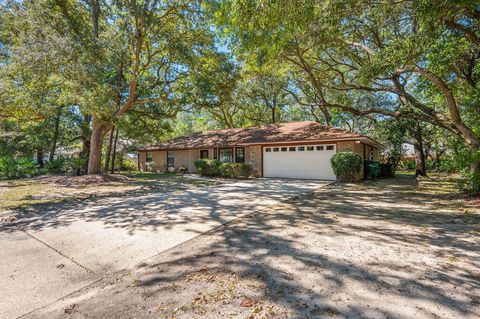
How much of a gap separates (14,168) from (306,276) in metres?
20.2

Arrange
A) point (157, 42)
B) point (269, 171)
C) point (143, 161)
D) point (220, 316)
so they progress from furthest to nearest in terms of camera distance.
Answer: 1. point (143, 161)
2. point (269, 171)
3. point (157, 42)
4. point (220, 316)

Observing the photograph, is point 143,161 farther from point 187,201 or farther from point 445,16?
point 445,16

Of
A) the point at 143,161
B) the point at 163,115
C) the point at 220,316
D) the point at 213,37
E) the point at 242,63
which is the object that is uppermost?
the point at 213,37

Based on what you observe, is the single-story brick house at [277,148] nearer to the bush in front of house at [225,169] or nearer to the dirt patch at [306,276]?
the bush in front of house at [225,169]

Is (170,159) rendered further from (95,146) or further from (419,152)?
(419,152)

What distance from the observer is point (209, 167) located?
58.2 ft

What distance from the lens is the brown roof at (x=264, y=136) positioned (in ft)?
49.1

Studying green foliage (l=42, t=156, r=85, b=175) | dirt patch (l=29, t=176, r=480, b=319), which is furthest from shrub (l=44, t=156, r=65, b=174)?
dirt patch (l=29, t=176, r=480, b=319)

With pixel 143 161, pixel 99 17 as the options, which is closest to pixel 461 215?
pixel 99 17

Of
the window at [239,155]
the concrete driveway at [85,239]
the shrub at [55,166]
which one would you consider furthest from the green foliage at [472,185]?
the shrub at [55,166]

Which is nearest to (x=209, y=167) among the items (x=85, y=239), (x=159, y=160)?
(x=159, y=160)

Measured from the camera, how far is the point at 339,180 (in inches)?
546

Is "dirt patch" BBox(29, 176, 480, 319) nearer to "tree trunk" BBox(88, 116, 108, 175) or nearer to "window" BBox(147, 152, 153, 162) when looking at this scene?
"tree trunk" BBox(88, 116, 108, 175)

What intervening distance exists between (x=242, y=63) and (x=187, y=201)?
9917 millimetres
